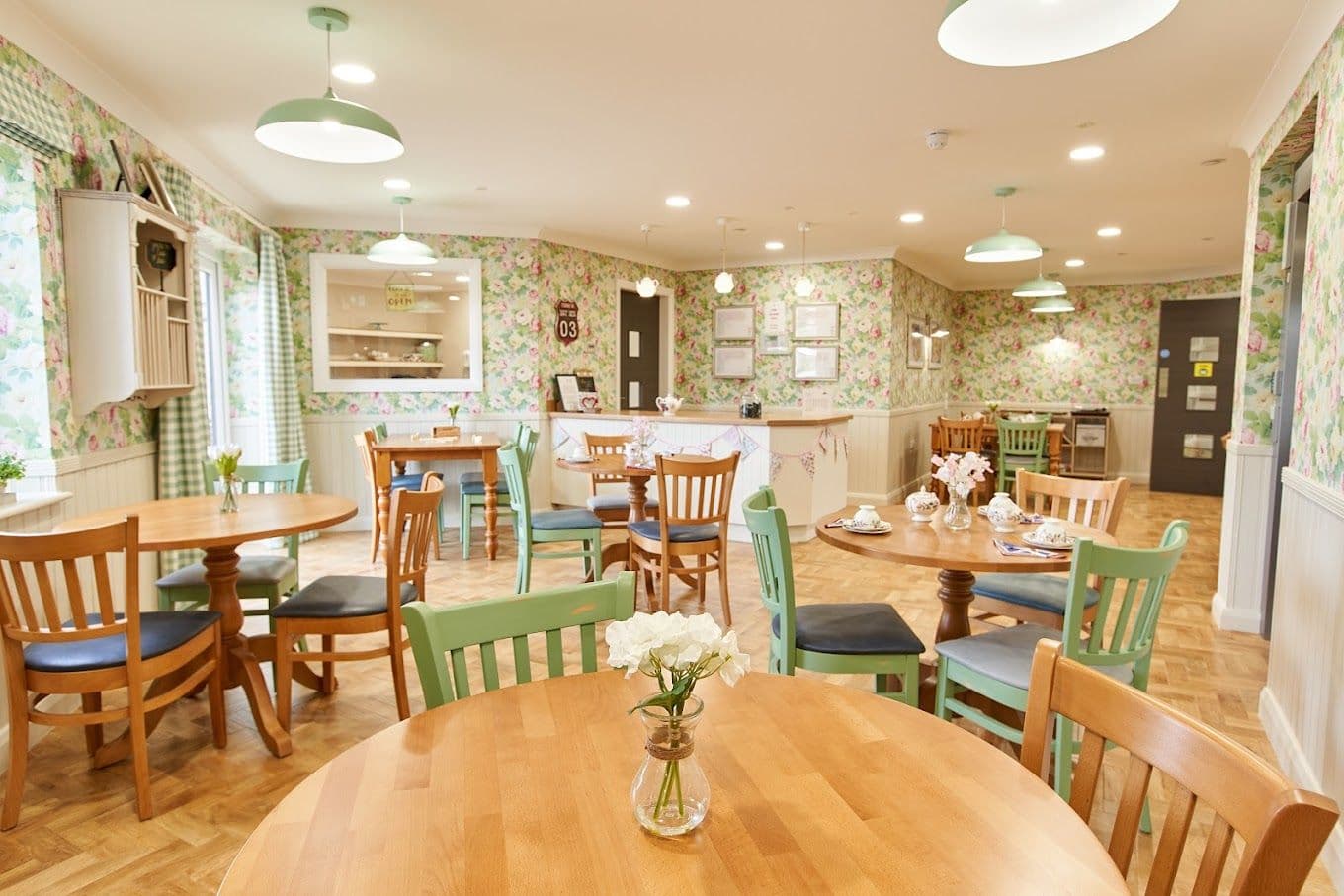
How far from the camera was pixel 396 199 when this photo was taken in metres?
5.55

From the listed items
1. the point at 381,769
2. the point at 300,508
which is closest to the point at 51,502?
the point at 300,508

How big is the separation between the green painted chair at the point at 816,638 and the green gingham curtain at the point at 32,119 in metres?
2.87

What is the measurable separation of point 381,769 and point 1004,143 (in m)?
4.28

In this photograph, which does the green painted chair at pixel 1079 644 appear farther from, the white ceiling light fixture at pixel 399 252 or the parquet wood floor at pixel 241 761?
the white ceiling light fixture at pixel 399 252

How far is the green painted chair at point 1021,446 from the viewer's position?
7.49 meters

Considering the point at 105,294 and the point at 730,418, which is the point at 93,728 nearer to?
the point at 105,294

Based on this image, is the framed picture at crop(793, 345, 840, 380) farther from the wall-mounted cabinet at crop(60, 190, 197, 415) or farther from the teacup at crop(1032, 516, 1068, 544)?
the wall-mounted cabinet at crop(60, 190, 197, 415)

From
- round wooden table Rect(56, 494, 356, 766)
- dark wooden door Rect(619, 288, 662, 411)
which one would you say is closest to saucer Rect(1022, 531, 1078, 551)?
round wooden table Rect(56, 494, 356, 766)

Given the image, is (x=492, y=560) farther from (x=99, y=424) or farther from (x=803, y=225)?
(x=803, y=225)

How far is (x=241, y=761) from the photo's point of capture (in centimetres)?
261

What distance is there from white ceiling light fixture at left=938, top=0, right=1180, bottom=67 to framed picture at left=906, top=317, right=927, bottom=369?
6424 millimetres

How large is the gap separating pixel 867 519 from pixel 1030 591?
651 mm

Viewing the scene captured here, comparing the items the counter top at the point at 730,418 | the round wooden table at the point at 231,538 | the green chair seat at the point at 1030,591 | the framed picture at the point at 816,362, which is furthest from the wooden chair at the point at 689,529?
the framed picture at the point at 816,362

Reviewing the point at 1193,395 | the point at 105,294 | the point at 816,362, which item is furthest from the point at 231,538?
the point at 1193,395
